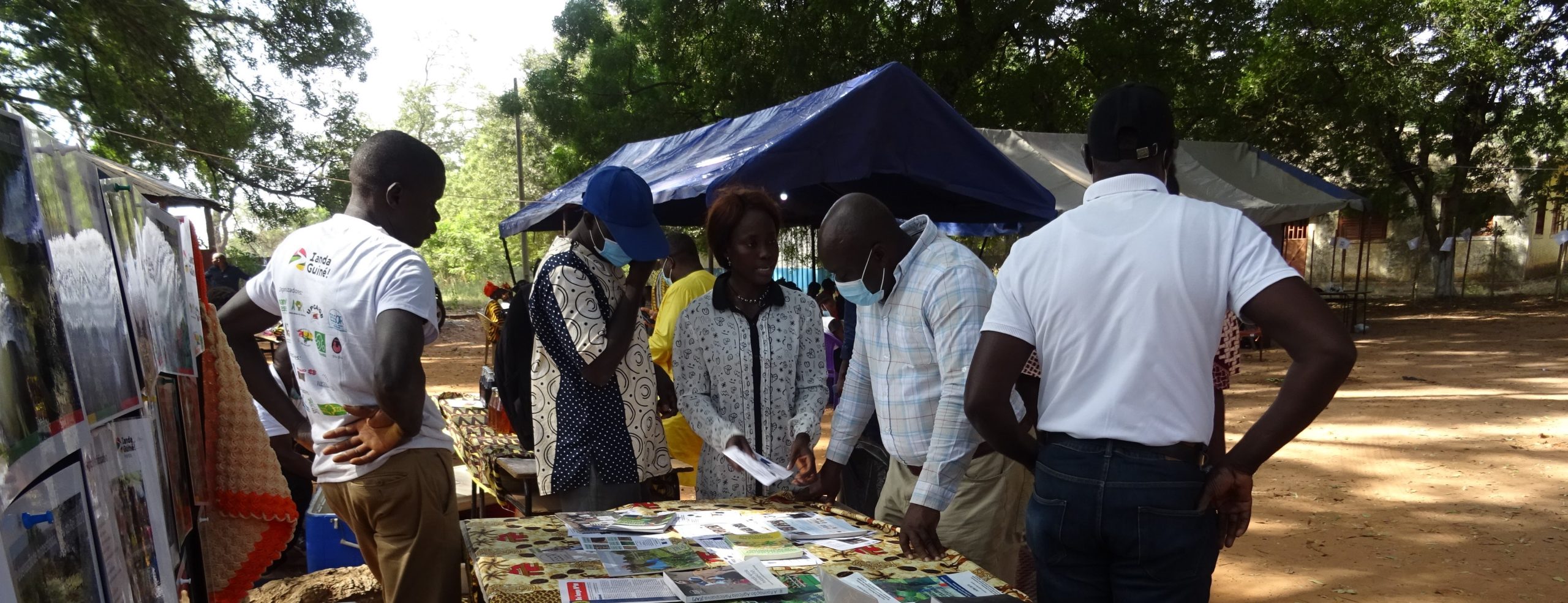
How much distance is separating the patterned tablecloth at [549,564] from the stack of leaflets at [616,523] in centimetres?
5

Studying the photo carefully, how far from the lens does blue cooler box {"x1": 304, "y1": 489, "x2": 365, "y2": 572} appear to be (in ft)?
13.3

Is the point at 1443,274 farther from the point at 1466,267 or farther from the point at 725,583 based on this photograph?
the point at 725,583

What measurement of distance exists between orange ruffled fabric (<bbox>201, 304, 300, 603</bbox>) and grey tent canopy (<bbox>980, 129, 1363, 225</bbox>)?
7.93 metres

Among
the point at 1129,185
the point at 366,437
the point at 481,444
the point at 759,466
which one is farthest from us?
the point at 481,444

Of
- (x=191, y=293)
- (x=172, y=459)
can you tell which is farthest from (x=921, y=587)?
(x=191, y=293)

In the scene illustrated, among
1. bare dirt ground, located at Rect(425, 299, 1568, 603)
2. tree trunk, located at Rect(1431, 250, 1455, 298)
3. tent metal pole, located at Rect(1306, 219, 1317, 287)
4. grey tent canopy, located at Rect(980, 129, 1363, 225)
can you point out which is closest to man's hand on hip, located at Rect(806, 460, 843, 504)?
bare dirt ground, located at Rect(425, 299, 1568, 603)

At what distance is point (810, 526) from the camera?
104 inches

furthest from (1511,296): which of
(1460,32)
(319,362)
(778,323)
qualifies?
(319,362)

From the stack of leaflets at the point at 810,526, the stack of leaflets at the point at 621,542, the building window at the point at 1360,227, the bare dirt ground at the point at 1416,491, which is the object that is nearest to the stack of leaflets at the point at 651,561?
the stack of leaflets at the point at 621,542

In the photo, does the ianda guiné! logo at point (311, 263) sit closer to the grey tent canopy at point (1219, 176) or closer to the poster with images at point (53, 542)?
the poster with images at point (53, 542)

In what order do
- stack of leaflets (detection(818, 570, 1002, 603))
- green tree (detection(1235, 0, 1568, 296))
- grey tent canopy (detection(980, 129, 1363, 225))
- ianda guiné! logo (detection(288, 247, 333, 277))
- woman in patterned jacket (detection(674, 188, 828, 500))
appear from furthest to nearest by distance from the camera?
green tree (detection(1235, 0, 1568, 296)) < grey tent canopy (detection(980, 129, 1363, 225)) < woman in patterned jacket (detection(674, 188, 828, 500)) < ianda guiné! logo (detection(288, 247, 333, 277)) < stack of leaflets (detection(818, 570, 1002, 603))

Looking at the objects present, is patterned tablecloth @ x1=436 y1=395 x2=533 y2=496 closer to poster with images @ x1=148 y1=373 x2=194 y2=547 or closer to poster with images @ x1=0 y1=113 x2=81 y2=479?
poster with images @ x1=148 y1=373 x2=194 y2=547

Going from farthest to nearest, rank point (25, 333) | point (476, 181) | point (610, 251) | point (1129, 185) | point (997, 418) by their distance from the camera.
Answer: point (476, 181) → point (610, 251) → point (997, 418) → point (1129, 185) → point (25, 333)

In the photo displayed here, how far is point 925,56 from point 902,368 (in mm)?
11840
